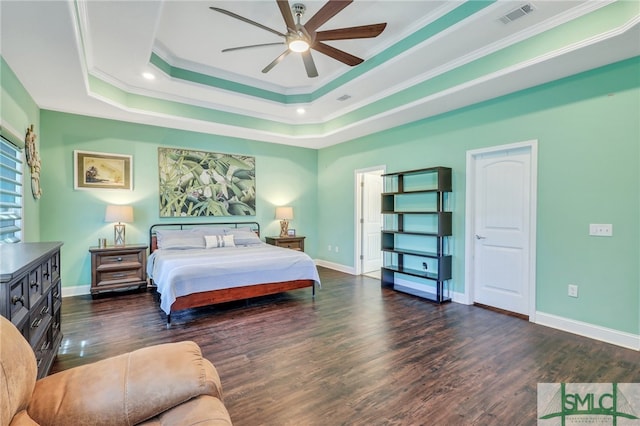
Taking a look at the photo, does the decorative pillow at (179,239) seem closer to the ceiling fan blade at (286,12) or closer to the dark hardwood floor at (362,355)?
the dark hardwood floor at (362,355)

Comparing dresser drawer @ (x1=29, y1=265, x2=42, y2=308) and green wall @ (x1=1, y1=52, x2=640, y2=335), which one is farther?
green wall @ (x1=1, y1=52, x2=640, y2=335)

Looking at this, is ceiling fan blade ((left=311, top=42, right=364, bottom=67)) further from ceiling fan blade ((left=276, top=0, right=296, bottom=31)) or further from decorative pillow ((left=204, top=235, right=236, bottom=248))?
decorative pillow ((left=204, top=235, right=236, bottom=248))

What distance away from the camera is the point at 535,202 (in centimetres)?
362

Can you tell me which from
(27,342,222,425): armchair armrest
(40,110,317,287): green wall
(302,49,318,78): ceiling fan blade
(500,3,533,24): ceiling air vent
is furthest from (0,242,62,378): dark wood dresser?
(500,3,533,24): ceiling air vent

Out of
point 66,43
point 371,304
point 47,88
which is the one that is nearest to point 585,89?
point 371,304

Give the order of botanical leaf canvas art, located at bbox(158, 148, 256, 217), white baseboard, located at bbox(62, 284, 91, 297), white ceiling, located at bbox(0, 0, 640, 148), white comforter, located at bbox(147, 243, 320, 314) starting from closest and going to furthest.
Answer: white ceiling, located at bbox(0, 0, 640, 148), white comforter, located at bbox(147, 243, 320, 314), white baseboard, located at bbox(62, 284, 91, 297), botanical leaf canvas art, located at bbox(158, 148, 256, 217)

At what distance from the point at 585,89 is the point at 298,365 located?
13.0 ft

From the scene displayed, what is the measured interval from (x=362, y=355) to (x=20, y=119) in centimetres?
A: 440

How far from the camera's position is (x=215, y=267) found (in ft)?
12.4

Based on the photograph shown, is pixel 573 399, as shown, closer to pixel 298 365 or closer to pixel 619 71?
pixel 298 365

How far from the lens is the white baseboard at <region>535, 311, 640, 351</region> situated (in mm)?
2938

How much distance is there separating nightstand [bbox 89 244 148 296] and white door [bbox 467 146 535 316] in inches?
193

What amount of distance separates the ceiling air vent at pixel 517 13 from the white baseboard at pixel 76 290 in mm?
6367

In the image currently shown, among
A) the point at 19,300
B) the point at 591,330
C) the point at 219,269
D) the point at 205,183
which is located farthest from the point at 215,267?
the point at 591,330
